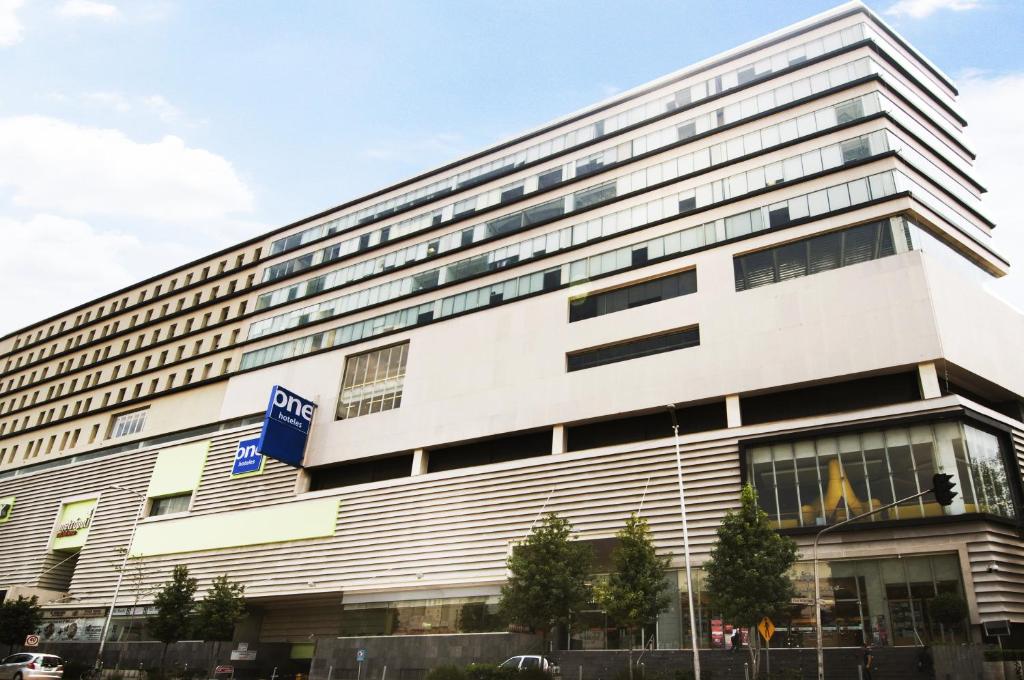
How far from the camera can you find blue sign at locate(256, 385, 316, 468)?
51.6 m

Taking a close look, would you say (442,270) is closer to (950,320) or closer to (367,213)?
(367,213)

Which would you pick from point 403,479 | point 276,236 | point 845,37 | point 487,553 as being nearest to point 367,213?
point 276,236

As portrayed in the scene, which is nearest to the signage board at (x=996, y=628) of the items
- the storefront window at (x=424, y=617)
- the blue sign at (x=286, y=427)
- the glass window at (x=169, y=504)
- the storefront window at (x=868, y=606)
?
the storefront window at (x=868, y=606)

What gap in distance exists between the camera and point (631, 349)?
141ft

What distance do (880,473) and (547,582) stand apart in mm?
15956

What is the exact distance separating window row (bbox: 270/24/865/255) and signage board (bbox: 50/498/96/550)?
2872cm

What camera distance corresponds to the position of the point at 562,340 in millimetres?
45594

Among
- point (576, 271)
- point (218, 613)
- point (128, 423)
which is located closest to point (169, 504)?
point (128, 423)

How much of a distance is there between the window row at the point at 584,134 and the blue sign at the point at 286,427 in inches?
730

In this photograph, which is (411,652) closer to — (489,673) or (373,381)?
(489,673)

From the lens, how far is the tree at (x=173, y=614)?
4584 centimetres

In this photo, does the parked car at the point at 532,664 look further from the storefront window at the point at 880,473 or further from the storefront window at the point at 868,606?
the storefront window at the point at 880,473

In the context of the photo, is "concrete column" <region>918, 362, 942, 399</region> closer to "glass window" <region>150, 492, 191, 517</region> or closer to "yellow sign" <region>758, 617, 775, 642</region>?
"yellow sign" <region>758, 617, 775, 642</region>

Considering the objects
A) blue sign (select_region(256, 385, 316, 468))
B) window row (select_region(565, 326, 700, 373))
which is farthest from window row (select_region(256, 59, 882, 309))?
Result: blue sign (select_region(256, 385, 316, 468))
